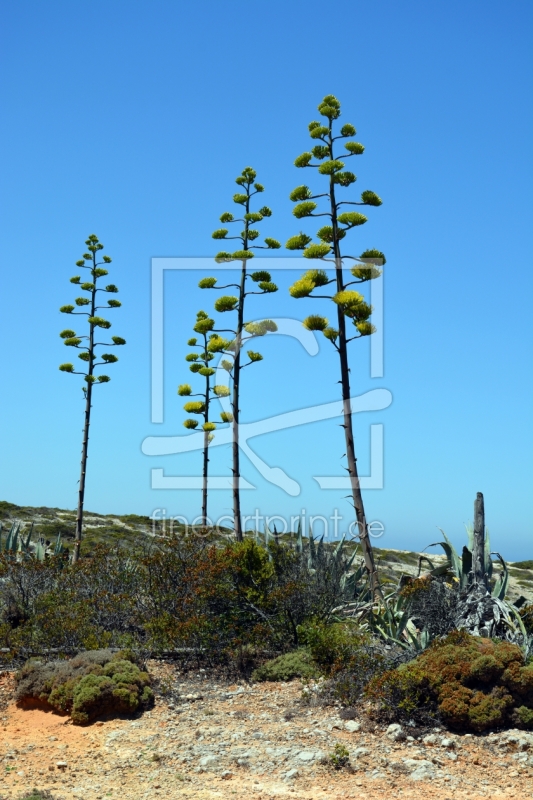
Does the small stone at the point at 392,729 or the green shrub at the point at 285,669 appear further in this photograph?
the green shrub at the point at 285,669

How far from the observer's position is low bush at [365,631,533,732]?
705 centimetres

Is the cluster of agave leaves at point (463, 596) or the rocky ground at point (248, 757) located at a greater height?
the cluster of agave leaves at point (463, 596)

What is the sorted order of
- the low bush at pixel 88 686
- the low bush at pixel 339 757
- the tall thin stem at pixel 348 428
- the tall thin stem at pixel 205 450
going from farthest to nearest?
the tall thin stem at pixel 205 450 < the tall thin stem at pixel 348 428 < the low bush at pixel 88 686 < the low bush at pixel 339 757

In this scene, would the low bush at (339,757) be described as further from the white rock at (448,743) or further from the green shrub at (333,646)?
the green shrub at (333,646)

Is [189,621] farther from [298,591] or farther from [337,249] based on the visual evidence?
[337,249]

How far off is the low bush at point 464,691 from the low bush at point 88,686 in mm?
2562

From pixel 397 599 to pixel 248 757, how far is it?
3513 millimetres

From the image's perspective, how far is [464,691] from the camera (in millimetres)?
7207

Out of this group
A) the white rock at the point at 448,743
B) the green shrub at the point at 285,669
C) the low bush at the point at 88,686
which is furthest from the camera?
the green shrub at the point at 285,669

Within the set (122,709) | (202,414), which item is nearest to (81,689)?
(122,709)

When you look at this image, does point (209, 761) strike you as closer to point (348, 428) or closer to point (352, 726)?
point (352, 726)

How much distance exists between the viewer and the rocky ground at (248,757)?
5945 mm

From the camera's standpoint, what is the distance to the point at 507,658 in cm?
738

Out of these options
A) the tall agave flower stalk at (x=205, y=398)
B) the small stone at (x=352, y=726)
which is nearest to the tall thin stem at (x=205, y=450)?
the tall agave flower stalk at (x=205, y=398)
